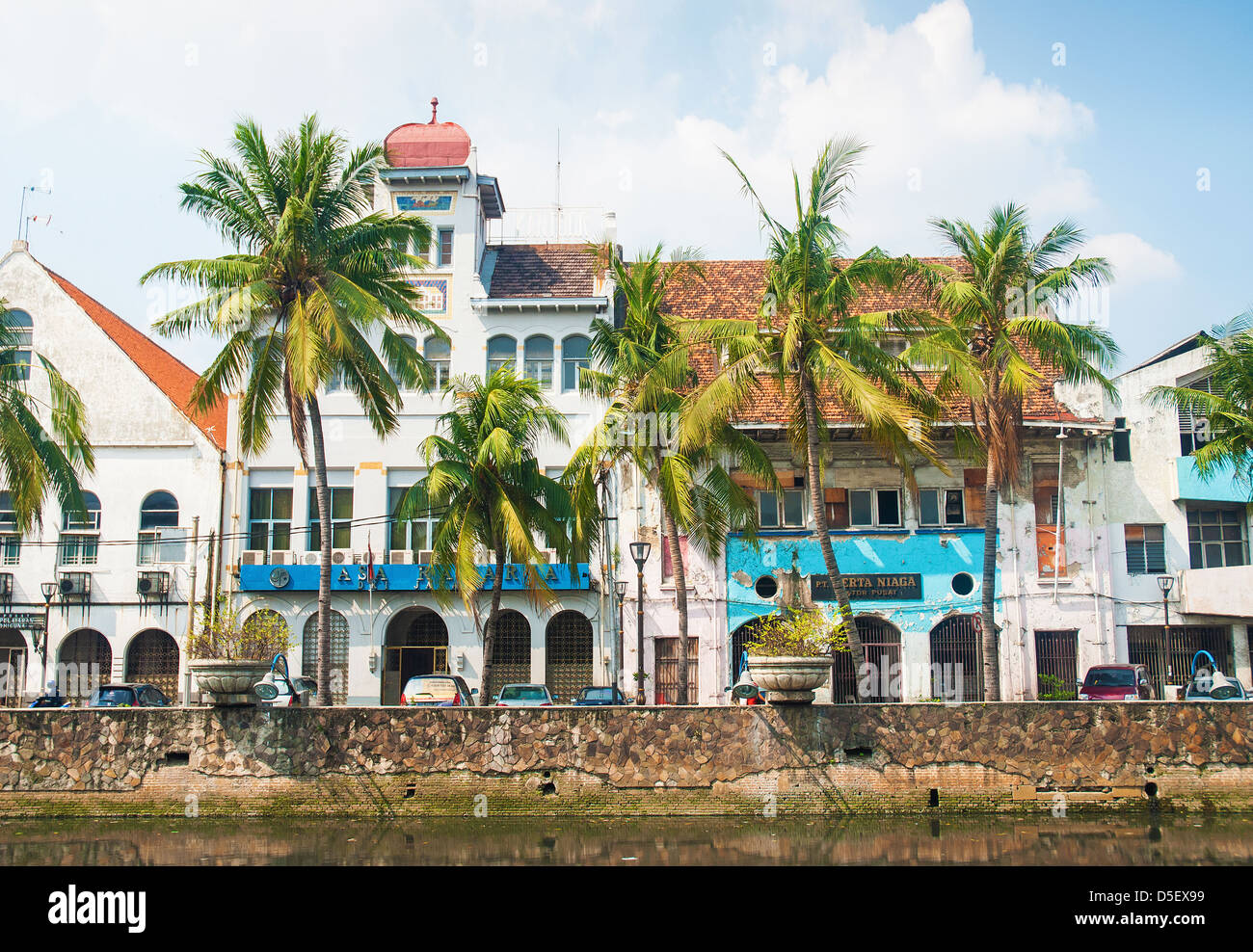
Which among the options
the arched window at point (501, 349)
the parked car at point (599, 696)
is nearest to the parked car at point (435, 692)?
the parked car at point (599, 696)

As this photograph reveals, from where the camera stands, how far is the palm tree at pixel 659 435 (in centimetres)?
2514

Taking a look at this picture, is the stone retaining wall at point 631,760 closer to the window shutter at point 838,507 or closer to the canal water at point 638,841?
the canal water at point 638,841

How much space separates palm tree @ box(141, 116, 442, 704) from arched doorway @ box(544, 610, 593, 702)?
980 centimetres

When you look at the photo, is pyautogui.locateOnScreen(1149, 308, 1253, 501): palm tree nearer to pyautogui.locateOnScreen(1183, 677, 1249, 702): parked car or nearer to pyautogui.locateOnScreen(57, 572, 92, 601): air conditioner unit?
pyautogui.locateOnScreen(1183, 677, 1249, 702): parked car

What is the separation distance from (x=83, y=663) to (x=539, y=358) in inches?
636

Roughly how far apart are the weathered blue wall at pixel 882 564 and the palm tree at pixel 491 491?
22.6 feet

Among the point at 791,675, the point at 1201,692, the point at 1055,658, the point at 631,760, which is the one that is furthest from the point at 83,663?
the point at 1201,692

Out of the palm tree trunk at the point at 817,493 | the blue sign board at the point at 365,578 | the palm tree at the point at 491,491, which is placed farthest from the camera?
the blue sign board at the point at 365,578

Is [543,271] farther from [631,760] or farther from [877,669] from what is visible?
[631,760]

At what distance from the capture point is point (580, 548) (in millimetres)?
27344

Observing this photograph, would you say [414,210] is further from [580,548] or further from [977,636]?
[977,636]

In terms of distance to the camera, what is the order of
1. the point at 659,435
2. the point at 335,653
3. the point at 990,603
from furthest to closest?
the point at 335,653
the point at 659,435
the point at 990,603

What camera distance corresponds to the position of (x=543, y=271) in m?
35.3
